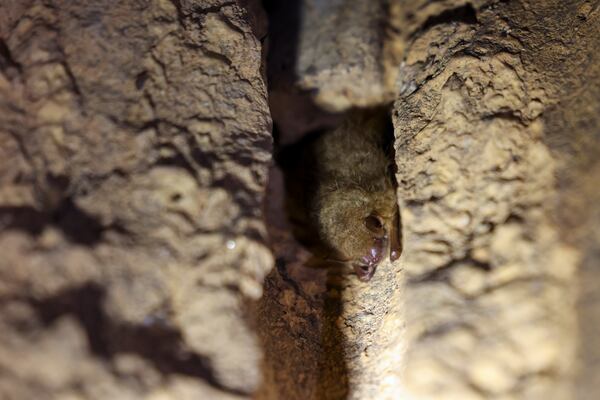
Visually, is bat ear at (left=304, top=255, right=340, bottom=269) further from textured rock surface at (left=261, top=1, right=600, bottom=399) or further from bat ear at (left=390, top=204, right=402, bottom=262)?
bat ear at (left=390, top=204, right=402, bottom=262)

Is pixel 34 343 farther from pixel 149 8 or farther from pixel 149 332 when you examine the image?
pixel 149 8

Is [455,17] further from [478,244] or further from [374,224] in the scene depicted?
[478,244]

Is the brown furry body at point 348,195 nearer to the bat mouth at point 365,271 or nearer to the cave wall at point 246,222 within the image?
the bat mouth at point 365,271

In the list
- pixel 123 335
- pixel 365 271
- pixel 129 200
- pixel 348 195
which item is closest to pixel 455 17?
pixel 348 195

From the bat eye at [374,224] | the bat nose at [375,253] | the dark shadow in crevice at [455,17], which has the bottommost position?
the bat nose at [375,253]

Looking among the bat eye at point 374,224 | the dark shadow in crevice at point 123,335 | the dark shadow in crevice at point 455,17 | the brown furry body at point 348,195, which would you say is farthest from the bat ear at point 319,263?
the dark shadow in crevice at point 455,17

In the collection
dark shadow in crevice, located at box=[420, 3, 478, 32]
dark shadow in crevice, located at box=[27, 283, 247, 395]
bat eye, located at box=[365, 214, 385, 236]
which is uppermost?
dark shadow in crevice, located at box=[420, 3, 478, 32]

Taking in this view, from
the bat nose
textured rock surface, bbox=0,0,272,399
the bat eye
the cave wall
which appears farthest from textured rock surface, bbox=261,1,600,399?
textured rock surface, bbox=0,0,272,399
